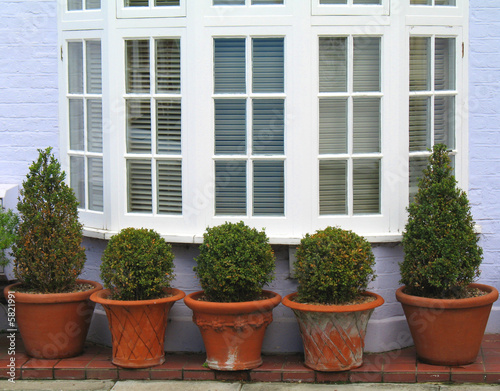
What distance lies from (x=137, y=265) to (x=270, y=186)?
1.18 m

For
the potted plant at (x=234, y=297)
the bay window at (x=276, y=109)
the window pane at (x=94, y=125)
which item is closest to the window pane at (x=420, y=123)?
the bay window at (x=276, y=109)

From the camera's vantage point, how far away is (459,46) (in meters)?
5.88

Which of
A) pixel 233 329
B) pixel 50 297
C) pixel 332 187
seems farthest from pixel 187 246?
pixel 332 187

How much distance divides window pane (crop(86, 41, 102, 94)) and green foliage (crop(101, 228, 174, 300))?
4.19 feet

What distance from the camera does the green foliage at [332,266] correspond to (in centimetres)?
518

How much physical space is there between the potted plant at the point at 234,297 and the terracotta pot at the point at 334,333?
0.25 m

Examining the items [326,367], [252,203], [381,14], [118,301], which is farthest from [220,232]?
[381,14]

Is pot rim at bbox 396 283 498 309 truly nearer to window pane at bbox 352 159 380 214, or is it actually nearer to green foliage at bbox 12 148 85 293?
window pane at bbox 352 159 380 214

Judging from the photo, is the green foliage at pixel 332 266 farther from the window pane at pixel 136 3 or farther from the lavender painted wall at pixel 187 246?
the window pane at pixel 136 3

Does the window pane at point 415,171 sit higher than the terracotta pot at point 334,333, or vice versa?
the window pane at point 415,171

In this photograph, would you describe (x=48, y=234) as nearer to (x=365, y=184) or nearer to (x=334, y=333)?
(x=334, y=333)

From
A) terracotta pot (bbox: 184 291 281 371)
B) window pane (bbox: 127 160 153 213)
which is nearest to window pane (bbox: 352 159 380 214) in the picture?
terracotta pot (bbox: 184 291 281 371)

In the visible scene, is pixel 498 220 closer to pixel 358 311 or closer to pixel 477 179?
pixel 477 179

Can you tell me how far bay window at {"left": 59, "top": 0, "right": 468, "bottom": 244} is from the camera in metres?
5.67
